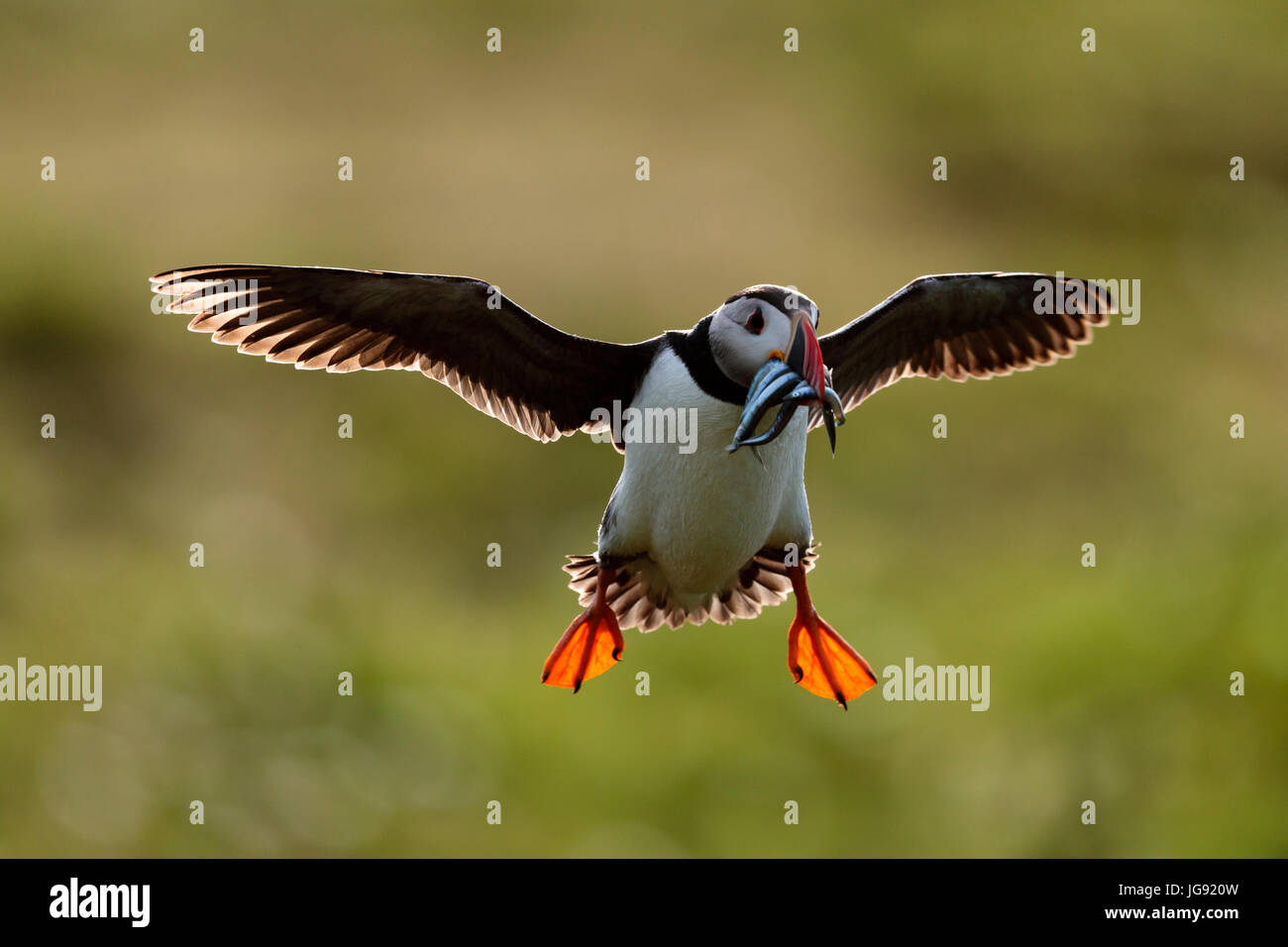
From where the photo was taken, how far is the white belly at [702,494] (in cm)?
457

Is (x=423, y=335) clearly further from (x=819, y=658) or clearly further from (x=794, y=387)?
(x=794, y=387)

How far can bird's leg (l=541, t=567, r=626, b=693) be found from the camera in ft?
16.2

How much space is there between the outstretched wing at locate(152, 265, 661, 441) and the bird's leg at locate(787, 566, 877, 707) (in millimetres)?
917

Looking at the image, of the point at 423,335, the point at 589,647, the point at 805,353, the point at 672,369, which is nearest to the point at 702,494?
the point at 672,369

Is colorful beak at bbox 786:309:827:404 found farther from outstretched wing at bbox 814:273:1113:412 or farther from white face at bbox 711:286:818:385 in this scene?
outstretched wing at bbox 814:273:1113:412

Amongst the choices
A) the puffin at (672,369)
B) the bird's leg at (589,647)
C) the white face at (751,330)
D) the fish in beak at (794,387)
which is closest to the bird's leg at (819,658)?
the puffin at (672,369)

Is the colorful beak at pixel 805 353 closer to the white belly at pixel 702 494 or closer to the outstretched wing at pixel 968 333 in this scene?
the white belly at pixel 702 494

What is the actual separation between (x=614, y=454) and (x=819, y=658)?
12.6 meters

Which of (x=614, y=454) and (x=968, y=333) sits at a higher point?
(x=614, y=454)

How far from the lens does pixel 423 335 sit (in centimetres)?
529

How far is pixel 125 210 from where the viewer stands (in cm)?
1916

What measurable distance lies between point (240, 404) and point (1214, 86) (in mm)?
15428

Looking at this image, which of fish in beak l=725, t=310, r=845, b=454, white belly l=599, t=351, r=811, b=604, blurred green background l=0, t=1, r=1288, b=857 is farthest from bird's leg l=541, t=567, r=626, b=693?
blurred green background l=0, t=1, r=1288, b=857
